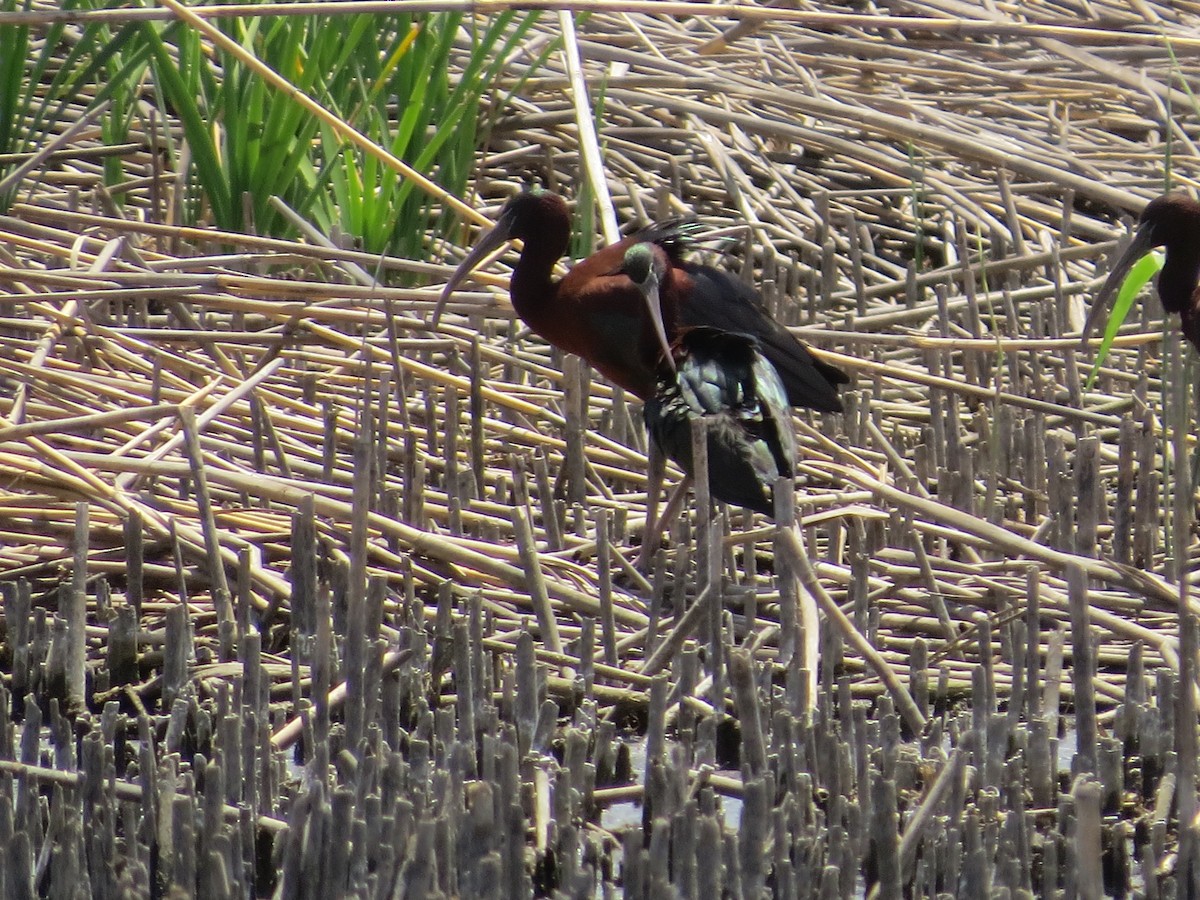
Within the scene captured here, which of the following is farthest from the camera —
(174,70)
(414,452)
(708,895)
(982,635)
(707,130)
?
(707,130)

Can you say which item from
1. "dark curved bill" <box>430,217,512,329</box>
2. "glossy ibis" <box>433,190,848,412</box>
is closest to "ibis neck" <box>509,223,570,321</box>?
"glossy ibis" <box>433,190,848,412</box>

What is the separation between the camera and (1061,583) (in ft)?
12.5

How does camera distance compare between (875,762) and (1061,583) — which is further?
(1061,583)

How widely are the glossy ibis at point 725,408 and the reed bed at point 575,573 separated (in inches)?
8.1

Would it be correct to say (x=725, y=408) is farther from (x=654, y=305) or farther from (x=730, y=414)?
(x=654, y=305)

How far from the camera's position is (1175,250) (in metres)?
4.84

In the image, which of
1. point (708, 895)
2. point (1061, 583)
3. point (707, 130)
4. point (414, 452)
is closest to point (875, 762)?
point (708, 895)

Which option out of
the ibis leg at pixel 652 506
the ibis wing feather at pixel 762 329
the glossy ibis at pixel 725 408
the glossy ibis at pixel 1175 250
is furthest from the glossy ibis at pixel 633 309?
the glossy ibis at pixel 1175 250

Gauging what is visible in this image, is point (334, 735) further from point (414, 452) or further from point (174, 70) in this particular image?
point (174, 70)

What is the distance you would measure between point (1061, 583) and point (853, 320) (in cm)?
144

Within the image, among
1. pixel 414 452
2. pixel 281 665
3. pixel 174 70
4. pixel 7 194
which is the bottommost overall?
pixel 281 665

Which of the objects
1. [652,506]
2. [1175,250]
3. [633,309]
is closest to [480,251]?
[633,309]

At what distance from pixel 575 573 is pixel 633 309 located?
34.9 inches

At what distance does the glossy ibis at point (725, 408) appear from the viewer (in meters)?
3.85
